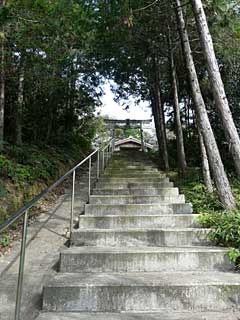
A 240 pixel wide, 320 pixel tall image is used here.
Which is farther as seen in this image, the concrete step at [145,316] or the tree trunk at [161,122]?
the tree trunk at [161,122]

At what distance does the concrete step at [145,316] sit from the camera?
2031 millimetres

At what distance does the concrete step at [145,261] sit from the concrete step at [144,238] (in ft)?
1.31

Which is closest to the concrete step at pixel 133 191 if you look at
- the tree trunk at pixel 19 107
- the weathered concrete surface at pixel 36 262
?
the weathered concrete surface at pixel 36 262

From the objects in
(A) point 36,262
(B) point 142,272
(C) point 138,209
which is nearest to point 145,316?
(B) point 142,272

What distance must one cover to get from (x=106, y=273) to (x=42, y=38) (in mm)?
4787

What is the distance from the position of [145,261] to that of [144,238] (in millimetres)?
477

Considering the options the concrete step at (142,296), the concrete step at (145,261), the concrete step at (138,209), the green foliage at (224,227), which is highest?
the concrete step at (138,209)

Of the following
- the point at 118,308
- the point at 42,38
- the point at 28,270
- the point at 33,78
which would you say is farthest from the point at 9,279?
the point at 33,78

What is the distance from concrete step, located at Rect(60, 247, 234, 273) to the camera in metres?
2.62

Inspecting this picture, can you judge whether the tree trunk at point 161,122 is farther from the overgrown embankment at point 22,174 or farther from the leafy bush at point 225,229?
the leafy bush at point 225,229

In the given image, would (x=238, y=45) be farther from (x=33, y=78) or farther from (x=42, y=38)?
(x=33, y=78)

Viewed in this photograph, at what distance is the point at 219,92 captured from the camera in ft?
13.1

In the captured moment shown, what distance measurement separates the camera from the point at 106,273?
2539 millimetres

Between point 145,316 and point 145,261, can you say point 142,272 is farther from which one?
point 145,316
